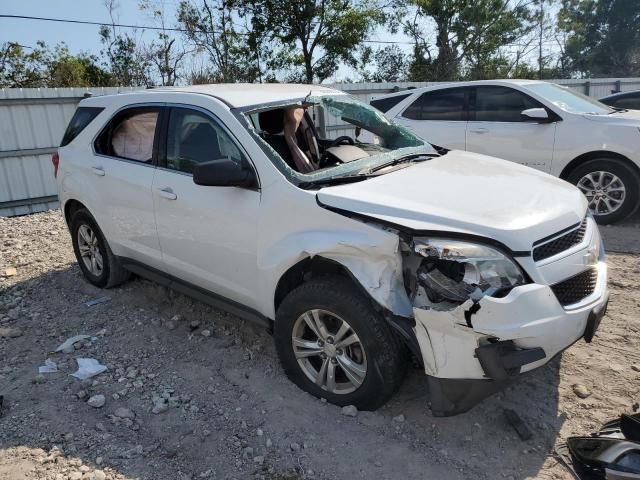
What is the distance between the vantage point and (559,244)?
276 centimetres

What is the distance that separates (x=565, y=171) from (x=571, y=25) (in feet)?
112

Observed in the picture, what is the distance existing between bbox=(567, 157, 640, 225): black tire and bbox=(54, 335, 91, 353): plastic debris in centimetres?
563

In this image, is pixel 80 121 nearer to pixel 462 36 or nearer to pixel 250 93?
pixel 250 93

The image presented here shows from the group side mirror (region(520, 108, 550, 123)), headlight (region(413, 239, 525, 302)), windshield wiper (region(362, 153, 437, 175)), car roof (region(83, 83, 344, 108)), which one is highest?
car roof (region(83, 83, 344, 108))

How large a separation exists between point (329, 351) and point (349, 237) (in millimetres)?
703

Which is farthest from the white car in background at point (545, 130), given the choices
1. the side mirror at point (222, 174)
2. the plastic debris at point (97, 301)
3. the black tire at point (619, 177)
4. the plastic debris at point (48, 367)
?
the plastic debris at point (48, 367)

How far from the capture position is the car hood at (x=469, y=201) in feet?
8.51

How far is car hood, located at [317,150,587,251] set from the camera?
2.59m

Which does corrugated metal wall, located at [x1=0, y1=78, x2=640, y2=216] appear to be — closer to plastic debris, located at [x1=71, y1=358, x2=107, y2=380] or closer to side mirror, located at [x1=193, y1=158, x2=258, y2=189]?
plastic debris, located at [x1=71, y1=358, x2=107, y2=380]

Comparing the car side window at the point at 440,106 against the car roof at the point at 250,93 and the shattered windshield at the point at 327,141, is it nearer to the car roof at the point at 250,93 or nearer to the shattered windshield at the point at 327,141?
the shattered windshield at the point at 327,141

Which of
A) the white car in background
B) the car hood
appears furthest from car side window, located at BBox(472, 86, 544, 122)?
the car hood

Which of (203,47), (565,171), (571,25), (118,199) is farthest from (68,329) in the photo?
(571,25)

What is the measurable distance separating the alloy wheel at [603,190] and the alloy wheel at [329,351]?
4.69 meters

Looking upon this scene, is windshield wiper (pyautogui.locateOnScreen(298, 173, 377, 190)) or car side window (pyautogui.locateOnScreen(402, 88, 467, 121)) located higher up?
car side window (pyautogui.locateOnScreen(402, 88, 467, 121))
